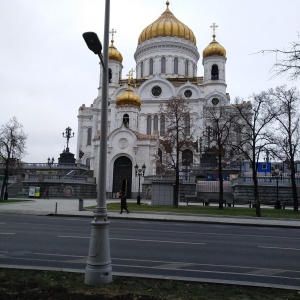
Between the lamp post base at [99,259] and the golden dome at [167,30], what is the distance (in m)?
64.4

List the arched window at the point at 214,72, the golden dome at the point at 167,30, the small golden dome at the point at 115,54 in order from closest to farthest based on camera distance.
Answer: the arched window at the point at 214,72 → the small golden dome at the point at 115,54 → the golden dome at the point at 167,30

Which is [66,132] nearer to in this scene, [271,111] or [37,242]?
[271,111]

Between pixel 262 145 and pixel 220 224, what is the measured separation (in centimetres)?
964

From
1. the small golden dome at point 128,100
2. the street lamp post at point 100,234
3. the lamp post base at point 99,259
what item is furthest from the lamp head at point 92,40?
the small golden dome at point 128,100

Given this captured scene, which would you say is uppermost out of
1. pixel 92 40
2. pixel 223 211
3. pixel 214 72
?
pixel 214 72

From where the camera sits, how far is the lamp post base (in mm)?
6484

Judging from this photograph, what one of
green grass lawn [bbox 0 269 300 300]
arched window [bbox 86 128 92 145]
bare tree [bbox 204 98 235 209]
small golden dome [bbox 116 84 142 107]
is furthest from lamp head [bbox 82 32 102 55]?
arched window [bbox 86 128 92 145]

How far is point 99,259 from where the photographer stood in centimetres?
659

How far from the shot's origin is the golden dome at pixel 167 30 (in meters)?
67.2

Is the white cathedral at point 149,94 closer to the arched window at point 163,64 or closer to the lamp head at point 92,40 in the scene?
the arched window at point 163,64

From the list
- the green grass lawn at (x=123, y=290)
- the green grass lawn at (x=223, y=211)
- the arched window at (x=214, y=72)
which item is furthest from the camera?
A: the arched window at (x=214, y=72)

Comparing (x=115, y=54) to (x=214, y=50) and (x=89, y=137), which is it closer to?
(x=89, y=137)

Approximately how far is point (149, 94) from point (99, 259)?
5763 cm

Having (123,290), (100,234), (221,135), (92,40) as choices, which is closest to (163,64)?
(221,135)
